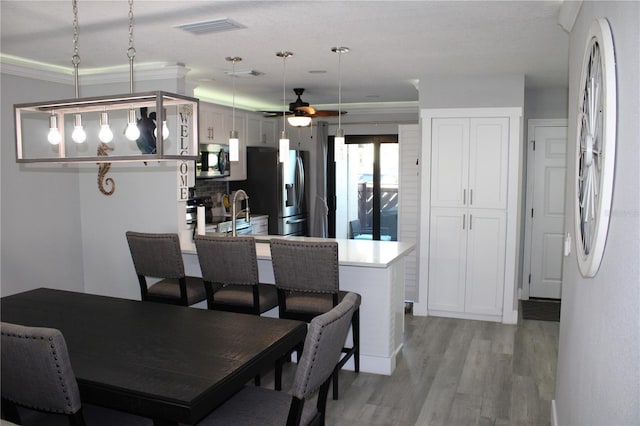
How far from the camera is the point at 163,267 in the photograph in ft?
11.8

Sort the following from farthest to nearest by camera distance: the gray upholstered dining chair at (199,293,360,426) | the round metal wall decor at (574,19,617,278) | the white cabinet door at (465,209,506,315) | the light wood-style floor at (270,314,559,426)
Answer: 1. the white cabinet door at (465,209,506,315)
2. the light wood-style floor at (270,314,559,426)
3. the gray upholstered dining chair at (199,293,360,426)
4. the round metal wall decor at (574,19,617,278)

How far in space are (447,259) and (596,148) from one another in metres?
3.65

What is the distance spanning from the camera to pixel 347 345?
156 inches

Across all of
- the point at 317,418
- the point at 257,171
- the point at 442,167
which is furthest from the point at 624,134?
the point at 257,171

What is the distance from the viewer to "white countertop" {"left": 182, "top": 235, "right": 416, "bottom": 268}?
3678 mm

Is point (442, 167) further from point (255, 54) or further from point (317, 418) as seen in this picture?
point (317, 418)

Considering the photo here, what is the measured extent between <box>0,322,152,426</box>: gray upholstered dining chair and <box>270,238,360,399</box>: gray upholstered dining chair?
164 cm

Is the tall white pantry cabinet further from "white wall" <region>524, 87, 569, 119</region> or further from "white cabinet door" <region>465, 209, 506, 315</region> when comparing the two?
"white wall" <region>524, 87, 569, 119</region>

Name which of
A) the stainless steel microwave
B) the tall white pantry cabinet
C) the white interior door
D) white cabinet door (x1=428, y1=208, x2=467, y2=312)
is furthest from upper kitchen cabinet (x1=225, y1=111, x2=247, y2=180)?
the white interior door

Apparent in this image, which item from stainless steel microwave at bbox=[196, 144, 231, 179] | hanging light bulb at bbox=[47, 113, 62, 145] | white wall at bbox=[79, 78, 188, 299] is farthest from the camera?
stainless steel microwave at bbox=[196, 144, 231, 179]

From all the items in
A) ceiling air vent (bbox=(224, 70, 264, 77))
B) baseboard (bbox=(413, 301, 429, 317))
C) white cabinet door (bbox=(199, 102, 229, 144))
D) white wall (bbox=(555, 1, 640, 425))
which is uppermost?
ceiling air vent (bbox=(224, 70, 264, 77))

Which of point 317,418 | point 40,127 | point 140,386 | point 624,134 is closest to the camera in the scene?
point 624,134

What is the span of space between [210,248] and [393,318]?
147cm

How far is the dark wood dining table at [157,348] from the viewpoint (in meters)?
1.89
